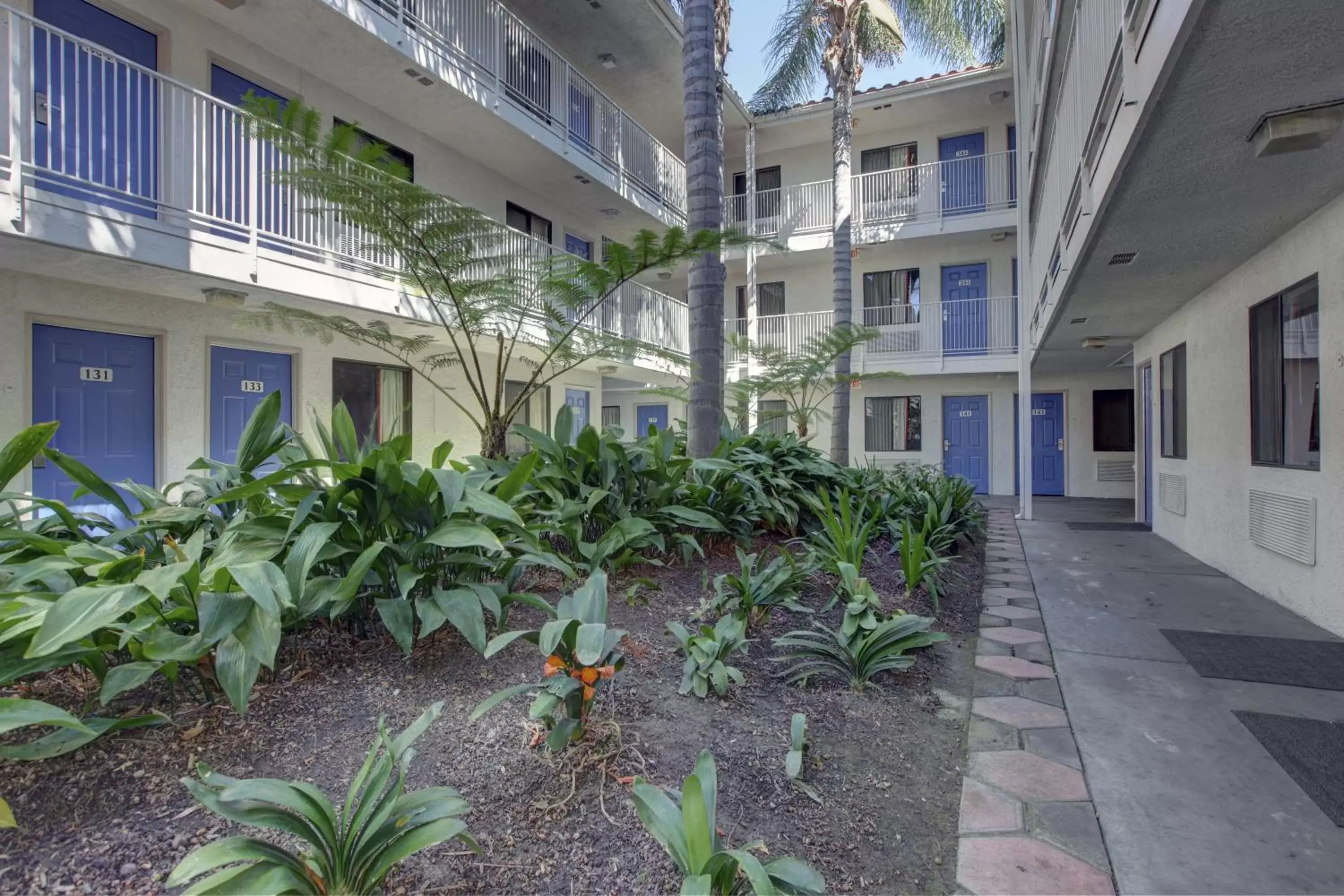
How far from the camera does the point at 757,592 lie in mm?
3199

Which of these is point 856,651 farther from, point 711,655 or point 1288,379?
point 1288,379

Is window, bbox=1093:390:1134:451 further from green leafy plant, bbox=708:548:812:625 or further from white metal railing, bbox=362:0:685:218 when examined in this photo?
green leafy plant, bbox=708:548:812:625

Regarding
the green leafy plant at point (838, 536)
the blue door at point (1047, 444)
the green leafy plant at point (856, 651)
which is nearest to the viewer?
the green leafy plant at point (856, 651)

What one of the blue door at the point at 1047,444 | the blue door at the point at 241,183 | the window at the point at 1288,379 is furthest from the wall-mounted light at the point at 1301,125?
the blue door at the point at 1047,444

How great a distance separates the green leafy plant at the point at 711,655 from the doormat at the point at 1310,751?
6.36ft

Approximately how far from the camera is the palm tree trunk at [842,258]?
34.1 ft

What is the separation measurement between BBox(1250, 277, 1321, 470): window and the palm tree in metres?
4.99

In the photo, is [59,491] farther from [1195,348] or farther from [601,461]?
[1195,348]

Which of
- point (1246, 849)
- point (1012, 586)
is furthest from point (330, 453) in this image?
point (1012, 586)

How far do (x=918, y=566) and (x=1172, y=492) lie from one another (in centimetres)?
525

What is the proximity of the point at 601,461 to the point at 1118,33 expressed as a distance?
3258 mm

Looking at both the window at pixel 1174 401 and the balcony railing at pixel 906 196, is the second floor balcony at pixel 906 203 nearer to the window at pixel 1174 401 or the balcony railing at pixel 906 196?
the balcony railing at pixel 906 196

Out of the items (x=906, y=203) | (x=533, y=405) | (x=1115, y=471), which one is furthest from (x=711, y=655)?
(x=1115, y=471)

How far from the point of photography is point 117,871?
143cm
